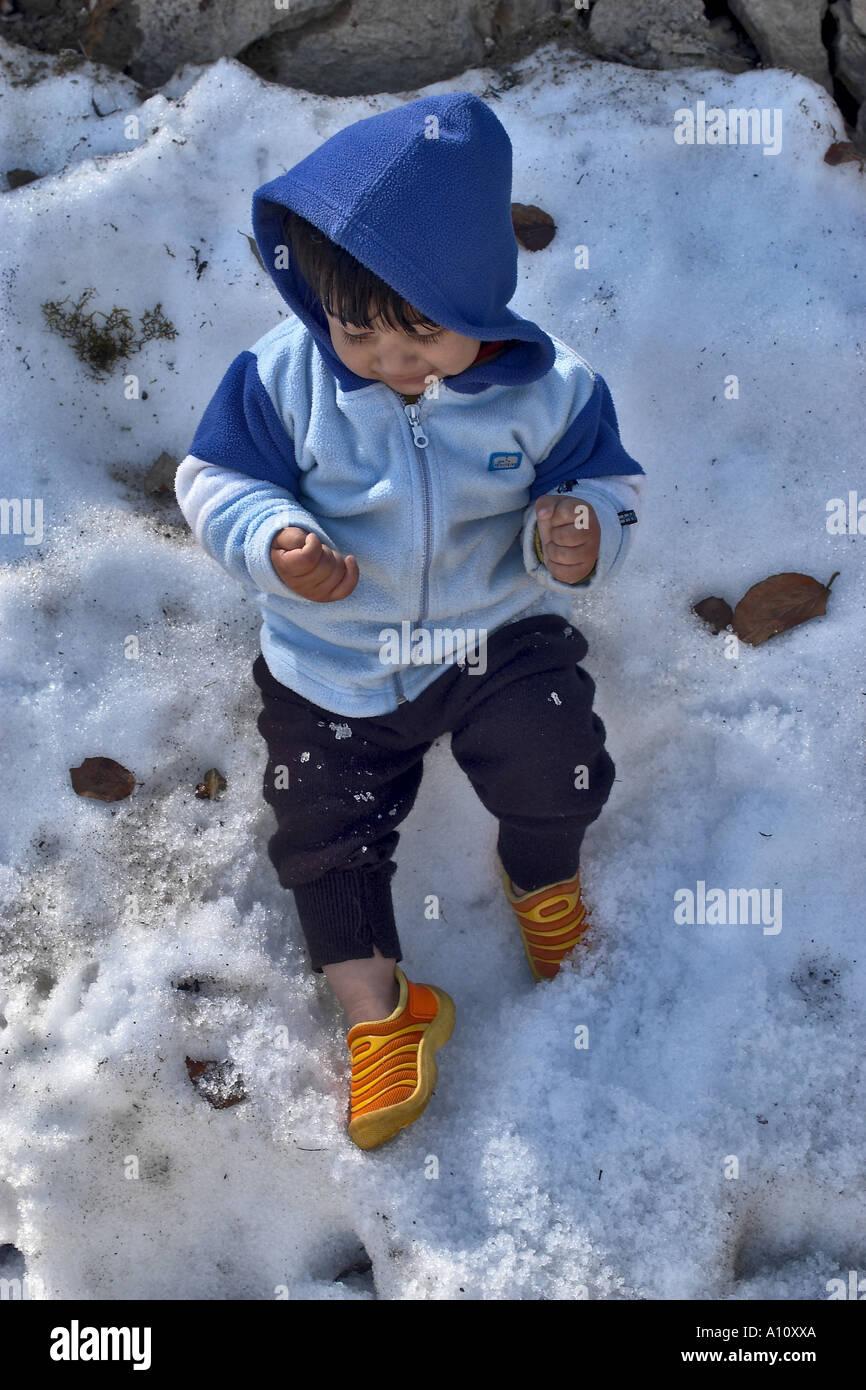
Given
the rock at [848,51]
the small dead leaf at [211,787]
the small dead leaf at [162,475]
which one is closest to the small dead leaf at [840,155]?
the rock at [848,51]

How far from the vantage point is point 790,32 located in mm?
2568

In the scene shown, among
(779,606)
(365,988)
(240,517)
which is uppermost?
(240,517)

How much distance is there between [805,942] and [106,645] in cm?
147

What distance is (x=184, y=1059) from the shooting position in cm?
200

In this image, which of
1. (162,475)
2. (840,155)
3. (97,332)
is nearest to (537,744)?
(162,475)

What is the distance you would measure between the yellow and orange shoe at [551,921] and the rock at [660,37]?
1886 millimetres

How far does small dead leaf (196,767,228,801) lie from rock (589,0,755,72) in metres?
1.87

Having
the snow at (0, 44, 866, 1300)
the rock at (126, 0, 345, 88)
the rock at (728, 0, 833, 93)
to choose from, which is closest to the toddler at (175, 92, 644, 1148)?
the snow at (0, 44, 866, 1300)

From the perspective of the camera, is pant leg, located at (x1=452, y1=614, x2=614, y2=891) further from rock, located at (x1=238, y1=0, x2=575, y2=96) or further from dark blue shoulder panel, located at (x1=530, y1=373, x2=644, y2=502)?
rock, located at (x1=238, y1=0, x2=575, y2=96)

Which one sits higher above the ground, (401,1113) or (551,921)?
(551,921)

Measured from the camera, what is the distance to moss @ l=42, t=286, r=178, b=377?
7.85 ft

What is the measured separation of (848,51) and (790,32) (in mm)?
141

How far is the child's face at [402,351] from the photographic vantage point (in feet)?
5.43

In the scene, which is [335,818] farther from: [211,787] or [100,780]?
[100,780]
